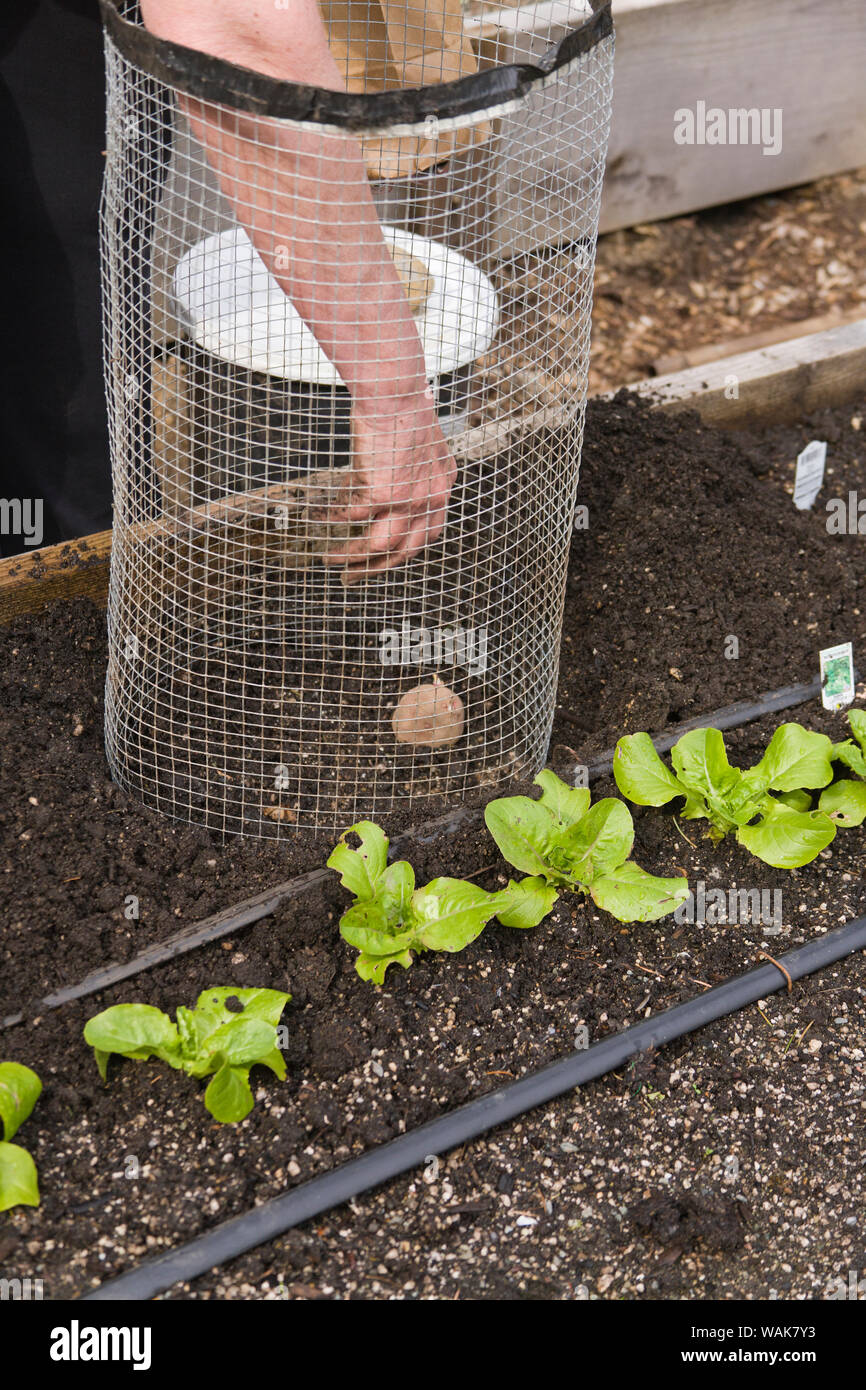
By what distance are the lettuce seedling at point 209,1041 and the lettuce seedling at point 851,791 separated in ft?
3.29

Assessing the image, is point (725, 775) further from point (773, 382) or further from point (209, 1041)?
point (773, 382)

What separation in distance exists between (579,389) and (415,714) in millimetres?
603

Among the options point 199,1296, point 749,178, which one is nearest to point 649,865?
point 199,1296

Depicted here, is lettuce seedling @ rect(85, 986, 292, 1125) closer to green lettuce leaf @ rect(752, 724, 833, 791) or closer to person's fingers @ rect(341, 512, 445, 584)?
person's fingers @ rect(341, 512, 445, 584)

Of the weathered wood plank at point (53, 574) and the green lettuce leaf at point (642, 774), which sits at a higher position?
the weathered wood plank at point (53, 574)

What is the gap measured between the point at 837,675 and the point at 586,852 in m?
0.74

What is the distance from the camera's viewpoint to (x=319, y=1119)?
5.69 feet

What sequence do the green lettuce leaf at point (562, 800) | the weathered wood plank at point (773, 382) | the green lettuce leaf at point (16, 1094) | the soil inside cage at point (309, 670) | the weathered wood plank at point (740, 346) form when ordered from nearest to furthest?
the green lettuce leaf at point (16, 1094)
the green lettuce leaf at point (562, 800)
the soil inside cage at point (309, 670)
the weathered wood plank at point (773, 382)
the weathered wood plank at point (740, 346)

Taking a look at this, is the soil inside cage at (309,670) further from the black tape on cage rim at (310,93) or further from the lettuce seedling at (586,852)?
the black tape on cage rim at (310,93)

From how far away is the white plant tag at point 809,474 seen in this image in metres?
2.79

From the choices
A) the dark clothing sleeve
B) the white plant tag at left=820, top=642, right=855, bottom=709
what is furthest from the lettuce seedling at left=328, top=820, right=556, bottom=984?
the dark clothing sleeve

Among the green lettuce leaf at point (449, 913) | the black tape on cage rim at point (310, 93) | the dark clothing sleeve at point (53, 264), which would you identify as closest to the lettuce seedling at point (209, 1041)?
the green lettuce leaf at point (449, 913)

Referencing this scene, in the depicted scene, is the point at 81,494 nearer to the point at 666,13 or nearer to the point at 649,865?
the point at 649,865

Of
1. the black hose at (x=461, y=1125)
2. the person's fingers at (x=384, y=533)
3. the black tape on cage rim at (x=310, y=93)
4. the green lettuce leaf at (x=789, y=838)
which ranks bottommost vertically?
the black hose at (x=461, y=1125)
